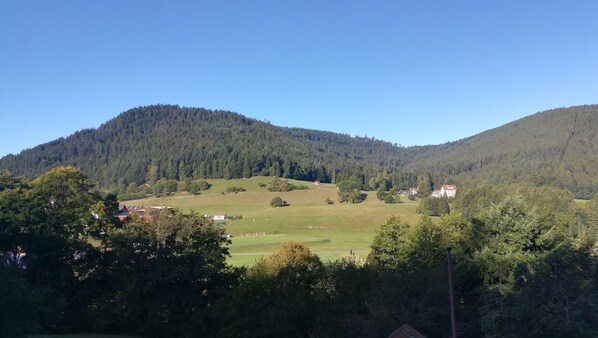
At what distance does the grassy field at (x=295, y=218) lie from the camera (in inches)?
2373

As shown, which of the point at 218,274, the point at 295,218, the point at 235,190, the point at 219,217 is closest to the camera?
the point at 218,274

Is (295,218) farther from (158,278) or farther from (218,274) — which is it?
(158,278)

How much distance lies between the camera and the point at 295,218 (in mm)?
88812

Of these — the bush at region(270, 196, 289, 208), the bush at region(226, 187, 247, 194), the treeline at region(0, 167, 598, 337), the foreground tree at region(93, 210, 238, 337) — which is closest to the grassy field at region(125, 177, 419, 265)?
the bush at region(270, 196, 289, 208)

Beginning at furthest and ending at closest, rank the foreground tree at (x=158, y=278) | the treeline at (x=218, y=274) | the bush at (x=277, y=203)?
the bush at (x=277, y=203) < the foreground tree at (x=158, y=278) < the treeline at (x=218, y=274)

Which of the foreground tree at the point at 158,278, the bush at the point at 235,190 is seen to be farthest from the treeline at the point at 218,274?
the bush at the point at 235,190

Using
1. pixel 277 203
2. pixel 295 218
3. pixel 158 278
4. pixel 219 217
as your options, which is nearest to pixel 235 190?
pixel 277 203

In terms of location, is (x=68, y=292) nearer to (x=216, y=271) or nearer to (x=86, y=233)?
(x=86, y=233)

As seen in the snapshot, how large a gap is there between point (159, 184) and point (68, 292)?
107239 mm

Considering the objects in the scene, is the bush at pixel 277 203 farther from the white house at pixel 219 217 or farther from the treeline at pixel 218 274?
the treeline at pixel 218 274

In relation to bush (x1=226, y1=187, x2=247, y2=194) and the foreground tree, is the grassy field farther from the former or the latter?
the foreground tree

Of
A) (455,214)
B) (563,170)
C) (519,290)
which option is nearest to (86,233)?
(519,290)

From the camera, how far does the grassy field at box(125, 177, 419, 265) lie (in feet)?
198

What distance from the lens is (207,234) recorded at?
26984mm
